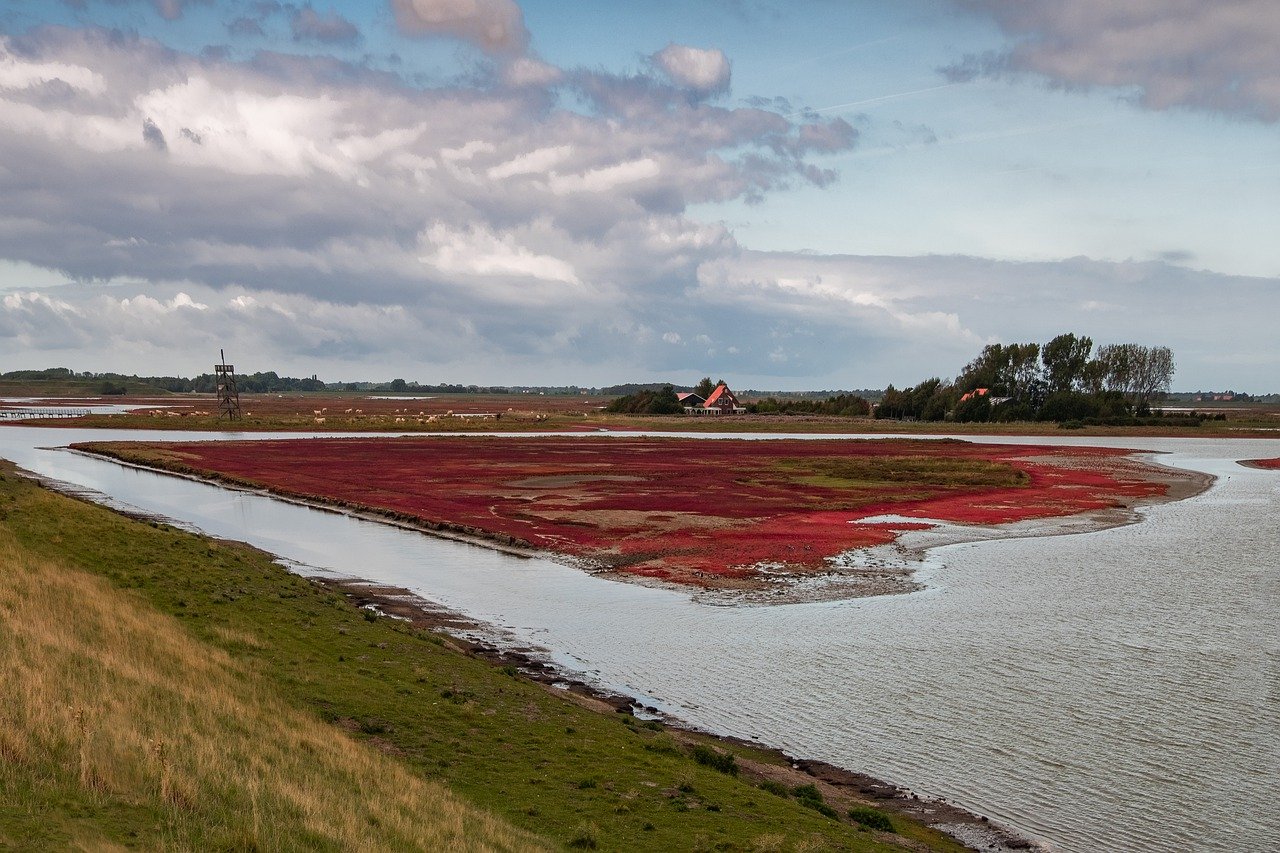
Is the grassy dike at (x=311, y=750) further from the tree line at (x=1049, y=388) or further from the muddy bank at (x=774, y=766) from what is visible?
the tree line at (x=1049, y=388)

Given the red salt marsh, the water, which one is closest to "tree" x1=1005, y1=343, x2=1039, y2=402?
the red salt marsh

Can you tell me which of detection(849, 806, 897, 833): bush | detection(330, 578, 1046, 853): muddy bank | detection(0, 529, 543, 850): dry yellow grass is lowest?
detection(330, 578, 1046, 853): muddy bank

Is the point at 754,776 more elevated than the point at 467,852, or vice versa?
the point at 467,852

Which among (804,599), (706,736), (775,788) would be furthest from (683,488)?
(775,788)

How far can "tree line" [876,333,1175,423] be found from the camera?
17012 centimetres

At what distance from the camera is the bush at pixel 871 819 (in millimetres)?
14844

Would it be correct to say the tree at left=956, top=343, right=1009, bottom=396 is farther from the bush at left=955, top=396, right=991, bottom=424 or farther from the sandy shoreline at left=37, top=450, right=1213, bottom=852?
the sandy shoreline at left=37, top=450, right=1213, bottom=852

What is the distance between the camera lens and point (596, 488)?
2534 inches

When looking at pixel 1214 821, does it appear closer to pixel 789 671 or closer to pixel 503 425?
pixel 789 671

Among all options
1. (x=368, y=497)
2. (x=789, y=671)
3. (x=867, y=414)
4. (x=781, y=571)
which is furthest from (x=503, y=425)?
(x=789, y=671)

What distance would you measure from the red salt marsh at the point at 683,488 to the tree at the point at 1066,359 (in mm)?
71633

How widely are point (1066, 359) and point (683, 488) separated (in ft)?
451

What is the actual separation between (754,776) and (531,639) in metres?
11.5

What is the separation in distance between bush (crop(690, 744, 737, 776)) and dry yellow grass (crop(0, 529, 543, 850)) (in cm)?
517
